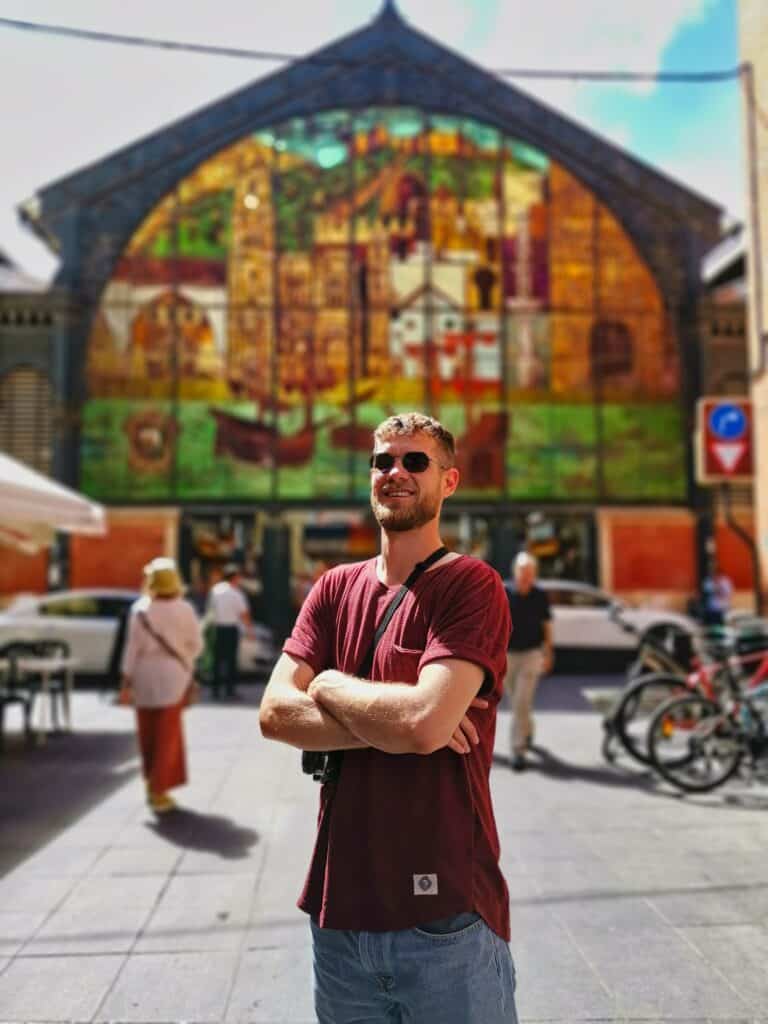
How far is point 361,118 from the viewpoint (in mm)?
25016

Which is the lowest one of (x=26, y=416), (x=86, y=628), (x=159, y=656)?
(x=86, y=628)

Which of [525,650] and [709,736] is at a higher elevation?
[525,650]

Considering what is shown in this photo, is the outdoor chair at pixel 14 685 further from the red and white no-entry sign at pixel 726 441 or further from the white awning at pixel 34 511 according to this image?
the red and white no-entry sign at pixel 726 441

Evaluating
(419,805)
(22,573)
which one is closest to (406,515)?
(419,805)

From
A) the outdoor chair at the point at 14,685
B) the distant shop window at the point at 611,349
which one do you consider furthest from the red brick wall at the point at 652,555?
the outdoor chair at the point at 14,685

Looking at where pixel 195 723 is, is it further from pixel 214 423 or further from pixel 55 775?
pixel 214 423

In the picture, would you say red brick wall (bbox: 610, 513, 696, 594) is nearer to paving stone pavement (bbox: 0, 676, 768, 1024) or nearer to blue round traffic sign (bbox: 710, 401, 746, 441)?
blue round traffic sign (bbox: 710, 401, 746, 441)

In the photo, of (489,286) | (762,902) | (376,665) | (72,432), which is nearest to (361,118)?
(489,286)

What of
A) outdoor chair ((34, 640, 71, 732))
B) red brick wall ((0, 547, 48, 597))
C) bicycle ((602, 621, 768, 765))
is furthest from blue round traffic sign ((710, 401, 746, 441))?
red brick wall ((0, 547, 48, 597))

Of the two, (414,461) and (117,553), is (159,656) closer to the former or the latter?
(414,461)

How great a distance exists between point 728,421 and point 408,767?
14918mm

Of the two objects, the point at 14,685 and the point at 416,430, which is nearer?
the point at 416,430

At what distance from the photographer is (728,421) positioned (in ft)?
52.0

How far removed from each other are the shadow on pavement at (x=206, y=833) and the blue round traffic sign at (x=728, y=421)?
1166 cm
